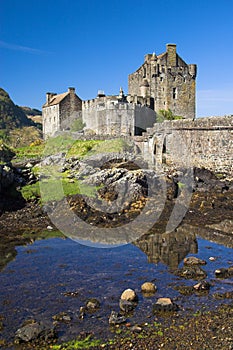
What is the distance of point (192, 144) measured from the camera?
3416cm

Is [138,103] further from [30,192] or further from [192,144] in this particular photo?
[30,192]

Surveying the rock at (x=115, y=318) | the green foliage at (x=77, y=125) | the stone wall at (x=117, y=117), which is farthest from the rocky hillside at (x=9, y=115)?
the rock at (x=115, y=318)

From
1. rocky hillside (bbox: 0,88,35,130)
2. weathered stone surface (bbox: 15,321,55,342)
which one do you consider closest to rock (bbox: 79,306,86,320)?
weathered stone surface (bbox: 15,321,55,342)

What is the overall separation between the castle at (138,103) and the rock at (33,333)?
3017 centimetres

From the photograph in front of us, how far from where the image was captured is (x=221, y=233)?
19.5 meters

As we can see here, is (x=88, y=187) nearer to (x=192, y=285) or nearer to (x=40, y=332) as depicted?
(x=192, y=285)

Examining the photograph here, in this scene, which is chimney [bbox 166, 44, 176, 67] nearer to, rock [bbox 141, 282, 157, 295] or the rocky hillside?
rock [bbox 141, 282, 157, 295]

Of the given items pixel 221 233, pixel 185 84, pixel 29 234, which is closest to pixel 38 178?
pixel 29 234

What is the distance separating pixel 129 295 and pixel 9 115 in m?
83.9

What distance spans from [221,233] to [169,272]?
19.6ft

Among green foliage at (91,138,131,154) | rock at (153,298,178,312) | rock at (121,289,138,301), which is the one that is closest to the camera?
rock at (153,298,178,312)

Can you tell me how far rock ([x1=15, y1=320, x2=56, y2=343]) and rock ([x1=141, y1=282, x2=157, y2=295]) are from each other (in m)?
3.66

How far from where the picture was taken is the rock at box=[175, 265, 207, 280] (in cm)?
1402

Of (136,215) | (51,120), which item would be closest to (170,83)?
(51,120)
